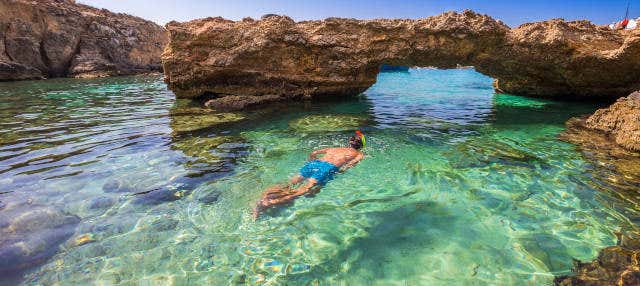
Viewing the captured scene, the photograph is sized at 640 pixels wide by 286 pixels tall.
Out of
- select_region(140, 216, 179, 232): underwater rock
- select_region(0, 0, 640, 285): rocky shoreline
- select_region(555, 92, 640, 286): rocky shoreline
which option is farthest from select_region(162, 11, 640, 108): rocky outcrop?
select_region(140, 216, 179, 232): underwater rock

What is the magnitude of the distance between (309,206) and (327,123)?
5.07 metres

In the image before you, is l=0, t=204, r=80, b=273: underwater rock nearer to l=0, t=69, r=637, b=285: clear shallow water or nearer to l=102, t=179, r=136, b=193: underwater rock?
l=0, t=69, r=637, b=285: clear shallow water

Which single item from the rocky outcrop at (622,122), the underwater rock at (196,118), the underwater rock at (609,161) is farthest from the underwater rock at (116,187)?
the rocky outcrop at (622,122)

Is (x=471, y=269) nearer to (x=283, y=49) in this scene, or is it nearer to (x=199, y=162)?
(x=199, y=162)

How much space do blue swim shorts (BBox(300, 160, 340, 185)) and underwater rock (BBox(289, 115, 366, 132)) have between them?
3141 millimetres

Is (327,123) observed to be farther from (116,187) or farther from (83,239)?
(83,239)

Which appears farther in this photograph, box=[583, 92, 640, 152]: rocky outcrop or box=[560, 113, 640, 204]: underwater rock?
box=[583, 92, 640, 152]: rocky outcrop

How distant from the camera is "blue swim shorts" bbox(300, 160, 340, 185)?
183 inches

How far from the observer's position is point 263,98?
37.9ft

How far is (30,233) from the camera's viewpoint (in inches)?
133

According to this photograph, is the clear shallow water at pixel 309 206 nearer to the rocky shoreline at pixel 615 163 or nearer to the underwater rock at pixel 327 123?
the rocky shoreline at pixel 615 163

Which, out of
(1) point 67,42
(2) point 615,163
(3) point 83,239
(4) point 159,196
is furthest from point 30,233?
(1) point 67,42

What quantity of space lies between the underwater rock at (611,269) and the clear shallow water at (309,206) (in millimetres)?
101

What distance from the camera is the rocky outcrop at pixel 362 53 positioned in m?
9.79
